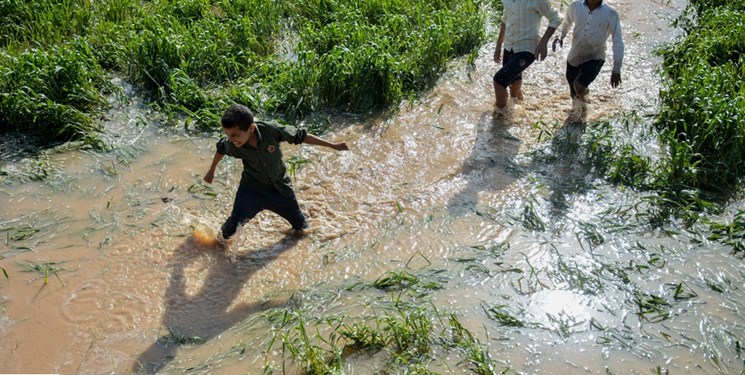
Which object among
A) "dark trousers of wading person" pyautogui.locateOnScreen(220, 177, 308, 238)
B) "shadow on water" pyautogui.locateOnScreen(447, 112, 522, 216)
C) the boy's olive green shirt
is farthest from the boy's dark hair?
"shadow on water" pyautogui.locateOnScreen(447, 112, 522, 216)

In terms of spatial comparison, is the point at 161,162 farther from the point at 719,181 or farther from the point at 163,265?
the point at 719,181

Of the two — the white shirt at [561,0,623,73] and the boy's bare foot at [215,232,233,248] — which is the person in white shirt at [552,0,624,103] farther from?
the boy's bare foot at [215,232,233,248]

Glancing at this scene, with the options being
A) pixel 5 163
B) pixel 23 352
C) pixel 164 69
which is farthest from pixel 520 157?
pixel 5 163

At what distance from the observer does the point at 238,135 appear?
4203 millimetres

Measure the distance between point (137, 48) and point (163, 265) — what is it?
10.2ft

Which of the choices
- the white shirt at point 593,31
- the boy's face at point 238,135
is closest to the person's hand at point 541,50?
the white shirt at point 593,31

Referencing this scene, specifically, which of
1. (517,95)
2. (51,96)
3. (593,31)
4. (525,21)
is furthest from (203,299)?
(593,31)

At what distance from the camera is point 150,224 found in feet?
17.1

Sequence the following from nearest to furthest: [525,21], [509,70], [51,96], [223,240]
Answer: [223,240] → [525,21] → [509,70] → [51,96]

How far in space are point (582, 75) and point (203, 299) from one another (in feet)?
12.8

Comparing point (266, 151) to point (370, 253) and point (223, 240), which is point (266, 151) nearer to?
point (223, 240)

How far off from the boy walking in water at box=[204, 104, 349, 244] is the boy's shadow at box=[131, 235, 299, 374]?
0.19 m

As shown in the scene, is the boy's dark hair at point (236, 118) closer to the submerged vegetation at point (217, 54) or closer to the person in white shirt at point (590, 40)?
the submerged vegetation at point (217, 54)

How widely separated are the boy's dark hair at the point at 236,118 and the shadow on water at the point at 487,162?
188 cm
